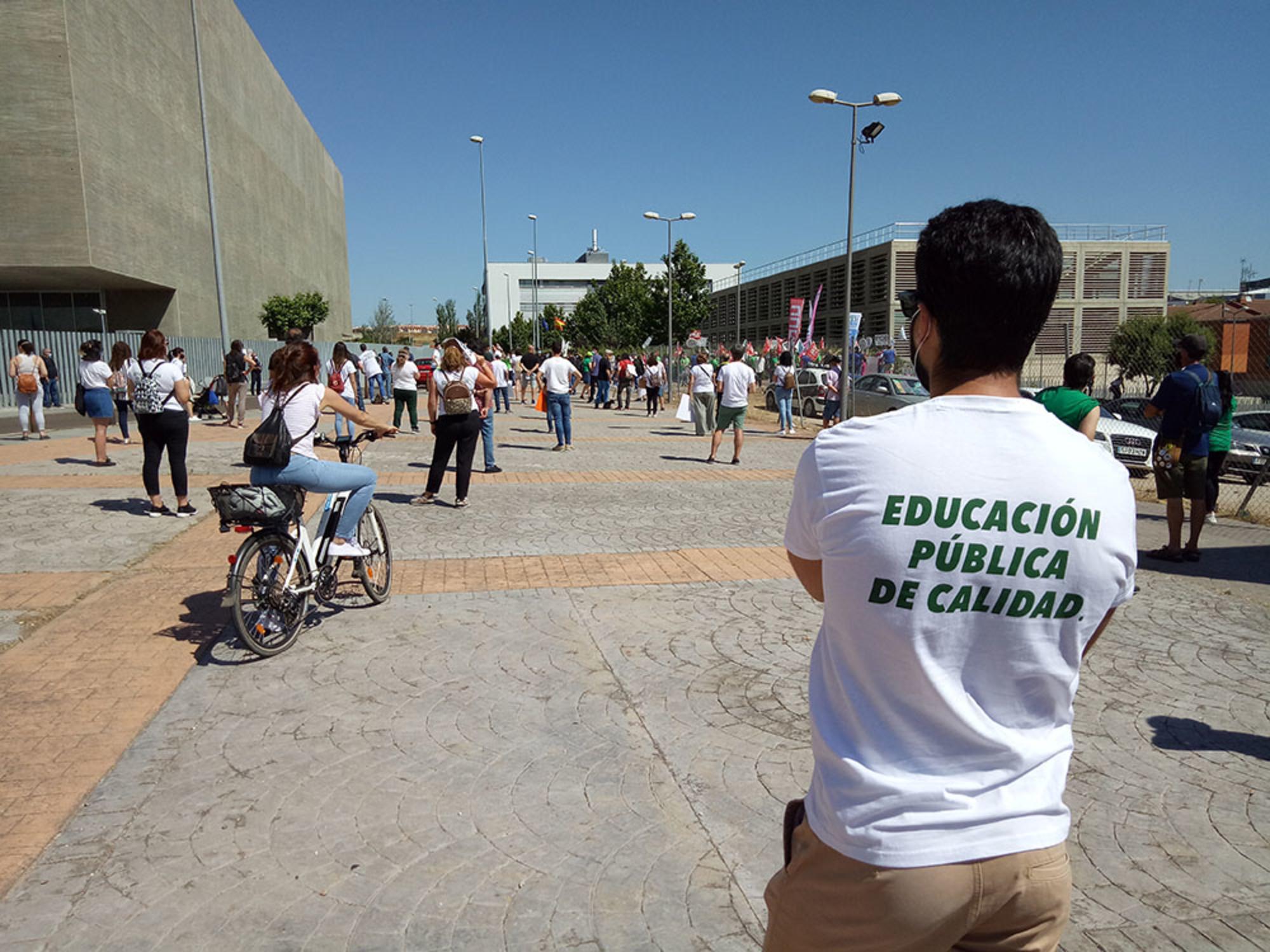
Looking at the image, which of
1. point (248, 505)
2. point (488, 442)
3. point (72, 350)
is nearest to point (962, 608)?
point (248, 505)

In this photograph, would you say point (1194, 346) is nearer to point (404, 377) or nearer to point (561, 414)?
point (561, 414)

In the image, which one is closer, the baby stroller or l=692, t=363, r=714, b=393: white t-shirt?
l=692, t=363, r=714, b=393: white t-shirt

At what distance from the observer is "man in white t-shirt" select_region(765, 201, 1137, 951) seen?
1.36m

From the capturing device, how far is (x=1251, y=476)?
46.5 feet

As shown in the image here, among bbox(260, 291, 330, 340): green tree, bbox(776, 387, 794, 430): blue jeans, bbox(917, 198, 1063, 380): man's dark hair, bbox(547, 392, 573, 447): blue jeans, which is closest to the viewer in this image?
bbox(917, 198, 1063, 380): man's dark hair

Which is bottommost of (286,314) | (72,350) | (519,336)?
(72,350)

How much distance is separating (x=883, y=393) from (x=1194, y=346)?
47.0 feet

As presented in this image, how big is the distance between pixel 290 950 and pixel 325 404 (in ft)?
11.6

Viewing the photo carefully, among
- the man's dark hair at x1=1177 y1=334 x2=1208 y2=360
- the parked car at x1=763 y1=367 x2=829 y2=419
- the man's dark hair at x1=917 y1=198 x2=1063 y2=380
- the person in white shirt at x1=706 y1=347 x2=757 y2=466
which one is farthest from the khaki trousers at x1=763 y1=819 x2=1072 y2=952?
the parked car at x1=763 y1=367 x2=829 y2=419

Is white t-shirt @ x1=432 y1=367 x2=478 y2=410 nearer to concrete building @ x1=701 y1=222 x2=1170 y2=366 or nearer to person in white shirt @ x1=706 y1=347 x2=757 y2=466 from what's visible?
person in white shirt @ x1=706 y1=347 x2=757 y2=466

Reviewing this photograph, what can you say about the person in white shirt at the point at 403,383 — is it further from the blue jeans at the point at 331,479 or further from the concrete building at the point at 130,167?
the concrete building at the point at 130,167

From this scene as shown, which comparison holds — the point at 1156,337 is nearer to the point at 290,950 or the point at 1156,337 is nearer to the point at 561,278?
the point at 290,950

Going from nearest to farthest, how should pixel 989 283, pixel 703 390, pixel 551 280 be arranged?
pixel 989 283
pixel 703 390
pixel 551 280

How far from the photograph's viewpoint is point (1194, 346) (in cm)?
734
